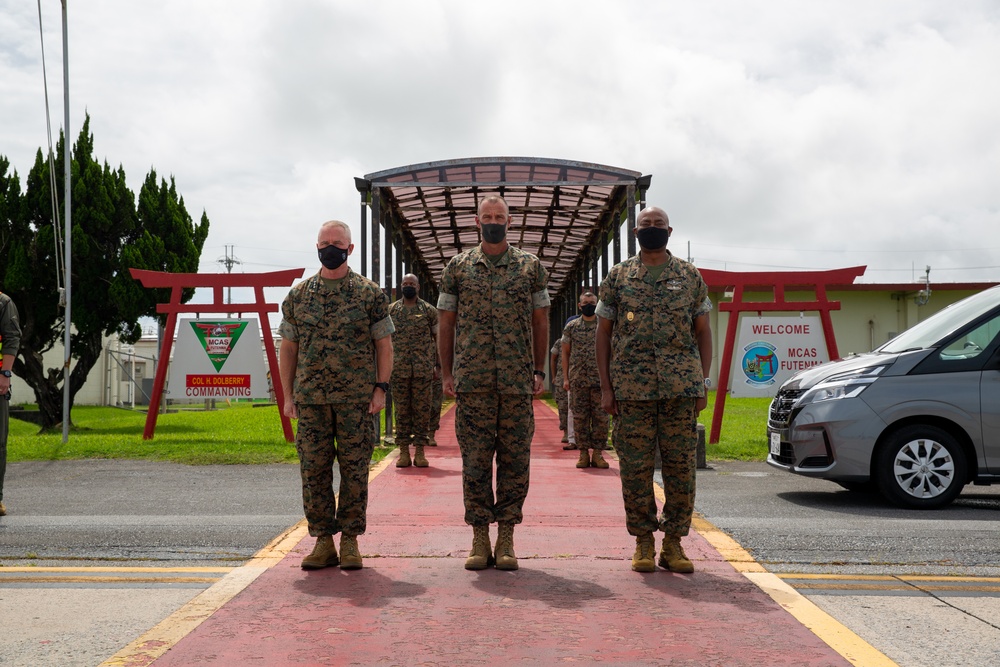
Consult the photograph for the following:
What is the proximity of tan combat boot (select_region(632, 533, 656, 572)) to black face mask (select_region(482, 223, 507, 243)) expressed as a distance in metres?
1.73

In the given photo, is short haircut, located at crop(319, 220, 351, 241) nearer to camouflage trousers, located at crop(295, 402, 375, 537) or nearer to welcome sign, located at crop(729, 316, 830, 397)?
camouflage trousers, located at crop(295, 402, 375, 537)

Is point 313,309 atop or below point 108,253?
below

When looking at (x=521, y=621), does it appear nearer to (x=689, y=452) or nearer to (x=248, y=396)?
(x=689, y=452)

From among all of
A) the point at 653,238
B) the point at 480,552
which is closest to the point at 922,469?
the point at 653,238

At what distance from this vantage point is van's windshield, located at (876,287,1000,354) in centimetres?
802

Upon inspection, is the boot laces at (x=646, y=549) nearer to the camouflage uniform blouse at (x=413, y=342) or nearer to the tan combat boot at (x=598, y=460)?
the tan combat boot at (x=598, y=460)

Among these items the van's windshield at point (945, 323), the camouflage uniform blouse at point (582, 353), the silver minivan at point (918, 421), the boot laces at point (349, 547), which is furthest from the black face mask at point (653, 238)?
the camouflage uniform blouse at point (582, 353)

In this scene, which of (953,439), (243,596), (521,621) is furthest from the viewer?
(953,439)

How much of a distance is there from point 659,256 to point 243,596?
267 cm

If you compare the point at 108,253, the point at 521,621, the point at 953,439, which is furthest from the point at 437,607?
the point at 108,253

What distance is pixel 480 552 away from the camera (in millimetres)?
5305

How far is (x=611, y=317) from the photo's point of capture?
5.40 m

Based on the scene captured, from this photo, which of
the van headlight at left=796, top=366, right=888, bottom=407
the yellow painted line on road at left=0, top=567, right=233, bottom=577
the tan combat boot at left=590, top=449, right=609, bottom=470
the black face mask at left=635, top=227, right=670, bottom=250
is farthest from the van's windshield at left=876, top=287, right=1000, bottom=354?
the yellow painted line on road at left=0, top=567, right=233, bottom=577

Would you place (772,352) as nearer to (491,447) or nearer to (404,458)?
(404,458)
